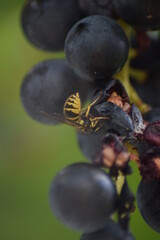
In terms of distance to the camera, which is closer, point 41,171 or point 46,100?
point 46,100

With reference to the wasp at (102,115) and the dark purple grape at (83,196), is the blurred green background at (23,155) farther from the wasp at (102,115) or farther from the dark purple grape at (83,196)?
the dark purple grape at (83,196)

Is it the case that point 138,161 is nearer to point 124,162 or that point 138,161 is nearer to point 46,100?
point 124,162

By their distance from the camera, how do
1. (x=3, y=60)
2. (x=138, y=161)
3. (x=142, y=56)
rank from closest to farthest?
(x=138, y=161) < (x=142, y=56) < (x=3, y=60)

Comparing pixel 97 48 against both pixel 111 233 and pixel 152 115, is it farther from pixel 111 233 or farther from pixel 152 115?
pixel 111 233

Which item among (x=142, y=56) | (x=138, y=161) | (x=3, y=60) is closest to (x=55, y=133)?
(x=3, y=60)

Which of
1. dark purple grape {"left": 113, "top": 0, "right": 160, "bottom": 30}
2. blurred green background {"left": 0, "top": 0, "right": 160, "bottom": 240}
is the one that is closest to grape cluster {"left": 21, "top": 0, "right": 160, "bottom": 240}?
dark purple grape {"left": 113, "top": 0, "right": 160, "bottom": 30}

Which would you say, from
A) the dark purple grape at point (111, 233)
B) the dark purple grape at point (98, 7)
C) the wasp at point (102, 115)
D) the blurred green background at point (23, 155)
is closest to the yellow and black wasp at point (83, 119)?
the wasp at point (102, 115)

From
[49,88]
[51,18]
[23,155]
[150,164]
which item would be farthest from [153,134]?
[23,155]
